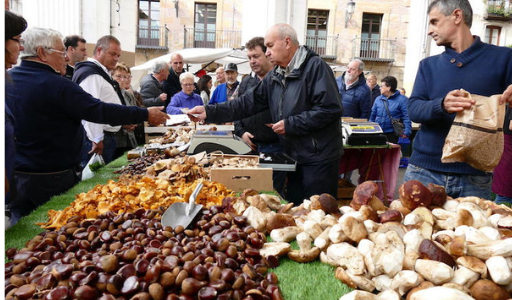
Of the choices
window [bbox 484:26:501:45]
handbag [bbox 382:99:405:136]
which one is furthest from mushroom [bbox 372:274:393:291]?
window [bbox 484:26:501:45]

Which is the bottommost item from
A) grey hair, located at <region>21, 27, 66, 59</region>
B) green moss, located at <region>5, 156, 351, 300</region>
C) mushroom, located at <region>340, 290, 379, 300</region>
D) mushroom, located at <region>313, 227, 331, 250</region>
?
green moss, located at <region>5, 156, 351, 300</region>

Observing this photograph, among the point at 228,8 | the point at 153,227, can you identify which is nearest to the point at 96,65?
the point at 153,227

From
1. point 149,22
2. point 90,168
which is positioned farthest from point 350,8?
point 90,168

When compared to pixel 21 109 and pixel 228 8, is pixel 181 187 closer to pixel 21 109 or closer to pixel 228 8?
pixel 21 109

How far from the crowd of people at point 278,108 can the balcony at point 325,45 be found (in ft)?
68.0

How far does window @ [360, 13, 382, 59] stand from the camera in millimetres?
24234

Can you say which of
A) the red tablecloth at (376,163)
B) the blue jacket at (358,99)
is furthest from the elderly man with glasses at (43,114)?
the blue jacket at (358,99)

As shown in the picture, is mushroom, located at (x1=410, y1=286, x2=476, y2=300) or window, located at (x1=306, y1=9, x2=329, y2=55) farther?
window, located at (x1=306, y1=9, x2=329, y2=55)

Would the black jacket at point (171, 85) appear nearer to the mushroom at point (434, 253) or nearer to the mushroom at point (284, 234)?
the mushroom at point (284, 234)

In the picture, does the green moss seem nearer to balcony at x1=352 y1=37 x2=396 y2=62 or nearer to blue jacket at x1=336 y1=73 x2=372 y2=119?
blue jacket at x1=336 y1=73 x2=372 y2=119

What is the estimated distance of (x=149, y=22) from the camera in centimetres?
2433

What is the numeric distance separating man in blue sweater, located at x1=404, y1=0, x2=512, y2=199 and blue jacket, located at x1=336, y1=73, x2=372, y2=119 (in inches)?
147

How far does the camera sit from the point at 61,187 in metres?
2.89

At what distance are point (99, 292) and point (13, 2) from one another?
33.6ft
